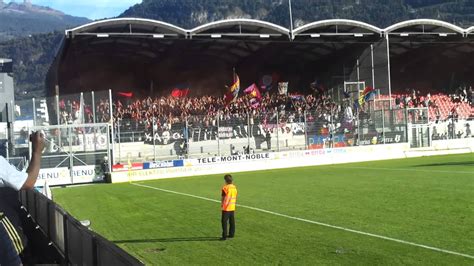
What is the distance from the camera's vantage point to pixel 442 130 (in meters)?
47.0

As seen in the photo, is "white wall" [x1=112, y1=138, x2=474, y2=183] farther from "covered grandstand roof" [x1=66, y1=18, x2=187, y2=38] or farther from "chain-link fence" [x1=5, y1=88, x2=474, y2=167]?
"covered grandstand roof" [x1=66, y1=18, x2=187, y2=38]

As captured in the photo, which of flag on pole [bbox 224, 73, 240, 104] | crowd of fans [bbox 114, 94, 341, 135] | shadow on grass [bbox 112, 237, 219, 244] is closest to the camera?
shadow on grass [bbox 112, 237, 219, 244]

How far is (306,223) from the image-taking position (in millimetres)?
13258

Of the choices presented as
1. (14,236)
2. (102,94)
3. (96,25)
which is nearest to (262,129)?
(102,94)

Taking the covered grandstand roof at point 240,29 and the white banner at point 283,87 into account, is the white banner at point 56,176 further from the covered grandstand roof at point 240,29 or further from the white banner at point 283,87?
the white banner at point 283,87

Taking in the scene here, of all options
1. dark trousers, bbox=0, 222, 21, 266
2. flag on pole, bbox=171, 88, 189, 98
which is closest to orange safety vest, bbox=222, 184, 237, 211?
dark trousers, bbox=0, 222, 21, 266

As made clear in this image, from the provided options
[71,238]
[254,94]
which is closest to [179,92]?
[254,94]

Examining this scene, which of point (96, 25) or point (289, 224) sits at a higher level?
point (96, 25)

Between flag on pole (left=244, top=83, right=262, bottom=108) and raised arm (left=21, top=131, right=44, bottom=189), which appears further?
flag on pole (left=244, top=83, right=262, bottom=108)

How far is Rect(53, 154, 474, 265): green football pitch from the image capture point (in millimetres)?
9906

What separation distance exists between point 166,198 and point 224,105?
39786 millimetres

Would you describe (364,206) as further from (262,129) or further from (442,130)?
(442,130)

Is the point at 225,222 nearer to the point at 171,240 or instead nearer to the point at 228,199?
the point at 228,199

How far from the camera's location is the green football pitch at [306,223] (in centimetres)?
991
